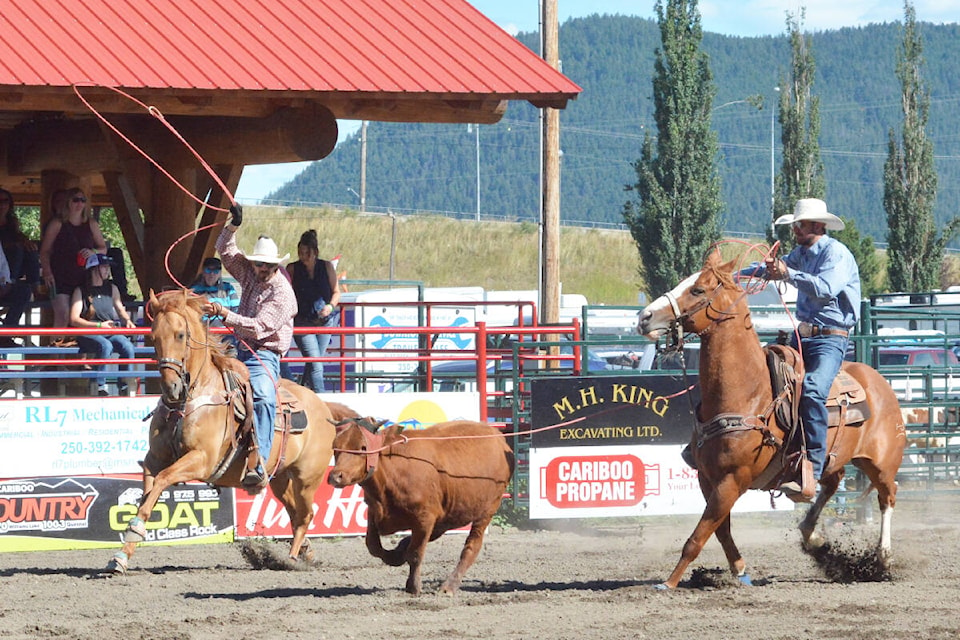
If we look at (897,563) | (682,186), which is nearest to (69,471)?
(897,563)

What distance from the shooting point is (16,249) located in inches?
496

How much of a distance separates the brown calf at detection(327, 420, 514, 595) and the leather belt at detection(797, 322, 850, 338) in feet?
6.90

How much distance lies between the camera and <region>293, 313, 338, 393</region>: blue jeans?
12.3 m

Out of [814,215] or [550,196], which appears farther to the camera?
[550,196]

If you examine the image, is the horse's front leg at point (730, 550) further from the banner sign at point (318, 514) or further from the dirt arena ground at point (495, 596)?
the banner sign at point (318, 514)

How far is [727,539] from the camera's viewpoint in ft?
28.1

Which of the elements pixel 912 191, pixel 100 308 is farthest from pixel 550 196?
pixel 912 191

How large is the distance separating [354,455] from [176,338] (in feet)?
4.29

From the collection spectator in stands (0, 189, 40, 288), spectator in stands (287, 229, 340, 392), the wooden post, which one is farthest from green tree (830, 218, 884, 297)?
spectator in stands (0, 189, 40, 288)

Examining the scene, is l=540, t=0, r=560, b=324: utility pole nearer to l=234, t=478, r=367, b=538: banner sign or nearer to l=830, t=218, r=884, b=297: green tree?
l=234, t=478, r=367, b=538: banner sign

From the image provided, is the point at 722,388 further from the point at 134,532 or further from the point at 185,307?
the point at 134,532

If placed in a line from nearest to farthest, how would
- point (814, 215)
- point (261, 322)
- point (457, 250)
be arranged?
point (814, 215) < point (261, 322) < point (457, 250)

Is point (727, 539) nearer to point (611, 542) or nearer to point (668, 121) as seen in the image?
point (611, 542)

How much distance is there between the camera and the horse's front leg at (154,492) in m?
8.20
